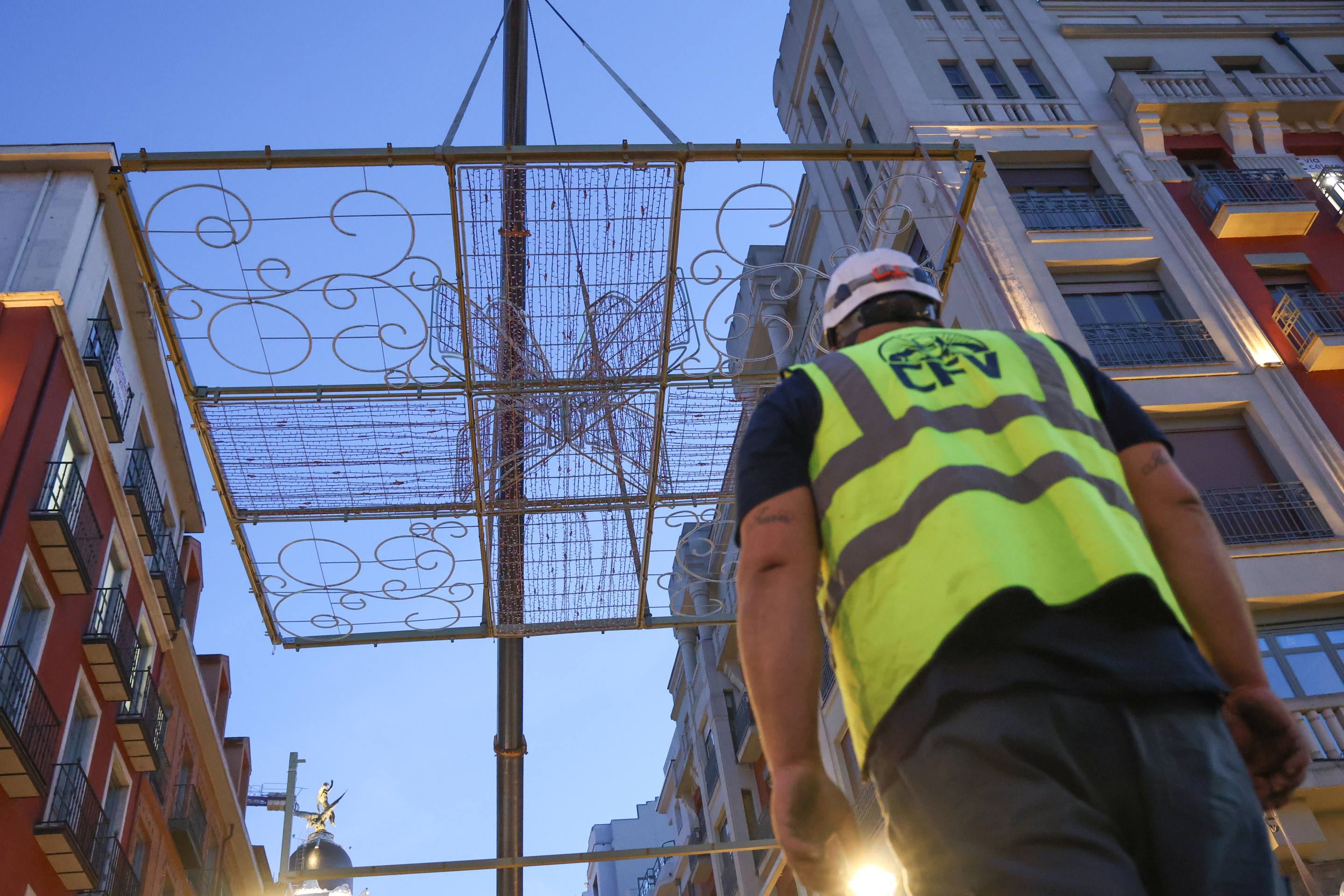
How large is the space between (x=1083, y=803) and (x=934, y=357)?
35.0 inches

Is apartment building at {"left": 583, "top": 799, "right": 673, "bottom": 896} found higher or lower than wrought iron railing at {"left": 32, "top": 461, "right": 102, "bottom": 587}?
higher

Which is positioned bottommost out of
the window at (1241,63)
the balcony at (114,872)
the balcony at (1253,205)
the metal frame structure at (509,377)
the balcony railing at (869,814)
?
the metal frame structure at (509,377)

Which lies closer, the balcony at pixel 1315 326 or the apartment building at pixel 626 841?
the balcony at pixel 1315 326

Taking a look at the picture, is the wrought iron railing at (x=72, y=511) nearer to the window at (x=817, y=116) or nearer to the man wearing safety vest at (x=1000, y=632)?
the window at (x=817, y=116)

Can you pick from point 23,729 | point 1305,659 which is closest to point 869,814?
point 1305,659

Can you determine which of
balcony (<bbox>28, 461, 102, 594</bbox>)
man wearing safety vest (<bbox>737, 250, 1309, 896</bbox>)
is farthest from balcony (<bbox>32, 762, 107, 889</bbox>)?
man wearing safety vest (<bbox>737, 250, 1309, 896</bbox>)

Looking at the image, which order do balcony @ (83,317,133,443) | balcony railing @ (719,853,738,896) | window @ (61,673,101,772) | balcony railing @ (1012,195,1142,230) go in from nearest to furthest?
window @ (61,673,101,772), balcony @ (83,317,133,443), balcony railing @ (1012,195,1142,230), balcony railing @ (719,853,738,896)

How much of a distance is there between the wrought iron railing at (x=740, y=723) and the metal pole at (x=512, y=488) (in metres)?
17.1

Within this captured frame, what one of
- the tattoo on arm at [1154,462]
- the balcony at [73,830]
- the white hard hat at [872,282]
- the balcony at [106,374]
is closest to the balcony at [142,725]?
the balcony at [73,830]

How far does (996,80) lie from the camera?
2150cm

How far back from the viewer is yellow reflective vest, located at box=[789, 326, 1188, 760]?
1766 mm

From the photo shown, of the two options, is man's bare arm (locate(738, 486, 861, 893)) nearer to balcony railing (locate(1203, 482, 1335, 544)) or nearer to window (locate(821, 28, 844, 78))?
balcony railing (locate(1203, 482, 1335, 544))

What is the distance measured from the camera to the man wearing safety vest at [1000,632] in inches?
62.9

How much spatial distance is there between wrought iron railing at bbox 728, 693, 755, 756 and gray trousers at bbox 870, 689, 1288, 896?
2374 cm
